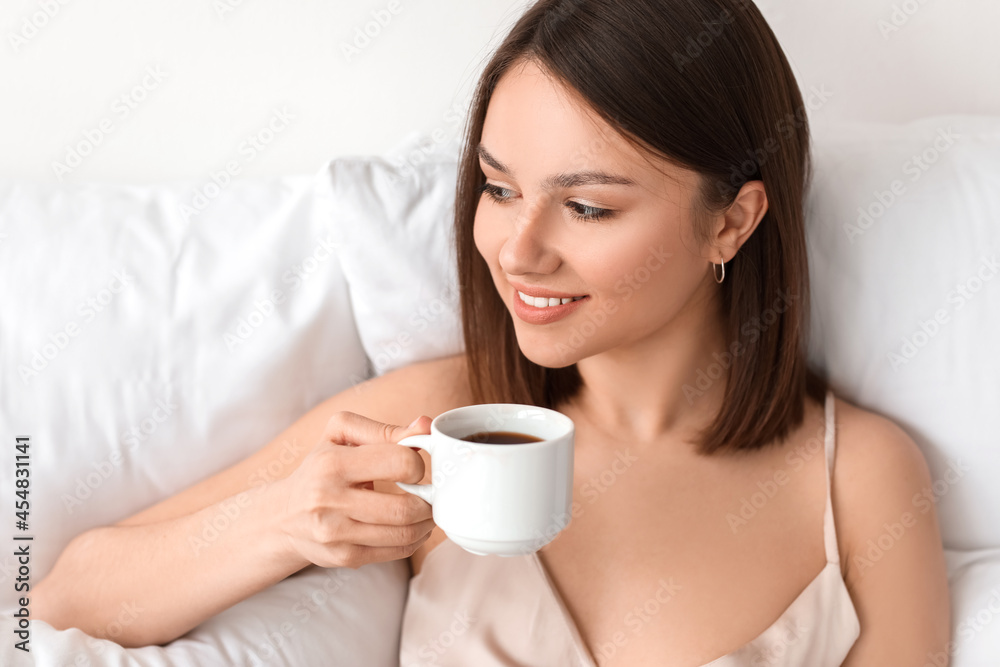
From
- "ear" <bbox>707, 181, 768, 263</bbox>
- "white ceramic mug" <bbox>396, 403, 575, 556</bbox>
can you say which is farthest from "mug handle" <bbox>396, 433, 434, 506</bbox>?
"ear" <bbox>707, 181, 768, 263</bbox>

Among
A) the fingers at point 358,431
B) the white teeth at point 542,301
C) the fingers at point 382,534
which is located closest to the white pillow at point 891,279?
the white teeth at point 542,301

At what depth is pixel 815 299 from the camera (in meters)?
1.57

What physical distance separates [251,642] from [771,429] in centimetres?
91

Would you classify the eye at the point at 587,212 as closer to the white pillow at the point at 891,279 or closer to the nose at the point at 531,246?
the nose at the point at 531,246

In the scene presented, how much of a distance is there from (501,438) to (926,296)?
3.05 feet

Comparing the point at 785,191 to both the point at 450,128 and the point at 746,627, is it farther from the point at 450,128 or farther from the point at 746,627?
the point at 450,128

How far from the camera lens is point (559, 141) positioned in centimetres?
111

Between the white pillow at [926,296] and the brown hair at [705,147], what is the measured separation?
0.32ft

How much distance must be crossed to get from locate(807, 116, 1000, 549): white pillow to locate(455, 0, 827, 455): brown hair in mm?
99

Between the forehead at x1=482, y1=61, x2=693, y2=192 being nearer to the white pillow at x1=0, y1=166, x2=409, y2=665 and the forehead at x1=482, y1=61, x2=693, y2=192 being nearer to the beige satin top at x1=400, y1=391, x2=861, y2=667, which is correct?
the white pillow at x1=0, y1=166, x2=409, y2=665

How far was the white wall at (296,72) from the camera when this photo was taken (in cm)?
164

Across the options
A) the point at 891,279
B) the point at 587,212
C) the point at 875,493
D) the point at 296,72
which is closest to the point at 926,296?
the point at 891,279

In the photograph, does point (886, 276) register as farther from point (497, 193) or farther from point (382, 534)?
point (382, 534)

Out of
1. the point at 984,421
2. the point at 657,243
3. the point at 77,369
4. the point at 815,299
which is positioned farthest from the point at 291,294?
the point at 984,421
